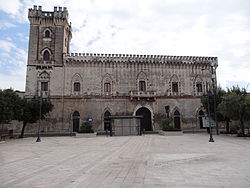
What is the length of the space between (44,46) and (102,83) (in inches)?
436

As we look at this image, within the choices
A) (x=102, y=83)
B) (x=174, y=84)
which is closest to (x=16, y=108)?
(x=102, y=83)

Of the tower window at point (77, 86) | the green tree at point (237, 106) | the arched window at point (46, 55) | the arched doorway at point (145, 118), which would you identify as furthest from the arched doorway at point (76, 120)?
the green tree at point (237, 106)

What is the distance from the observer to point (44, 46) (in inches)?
1227

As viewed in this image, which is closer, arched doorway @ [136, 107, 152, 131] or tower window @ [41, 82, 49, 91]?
tower window @ [41, 82, 49, 91]

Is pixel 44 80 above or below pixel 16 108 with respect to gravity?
above

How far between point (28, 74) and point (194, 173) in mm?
29874

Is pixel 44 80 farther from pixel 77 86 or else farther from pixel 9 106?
pixel 9 106

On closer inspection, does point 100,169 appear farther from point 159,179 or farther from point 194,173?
point 194,173

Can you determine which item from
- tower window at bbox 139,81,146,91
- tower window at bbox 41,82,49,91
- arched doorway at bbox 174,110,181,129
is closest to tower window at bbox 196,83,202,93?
arched doorway at bbox 174,110,181,129

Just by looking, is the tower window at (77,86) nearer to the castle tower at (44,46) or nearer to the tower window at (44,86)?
the castle tower at (44,46)

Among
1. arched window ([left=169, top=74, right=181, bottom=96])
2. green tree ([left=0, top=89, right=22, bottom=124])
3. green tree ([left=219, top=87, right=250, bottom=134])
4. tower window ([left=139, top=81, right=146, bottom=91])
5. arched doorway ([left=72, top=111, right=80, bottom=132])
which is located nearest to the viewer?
green tree ([left=0, top=89, right=22, bottom=124])

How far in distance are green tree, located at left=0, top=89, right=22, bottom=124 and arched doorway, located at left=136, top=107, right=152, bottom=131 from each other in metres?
17.1

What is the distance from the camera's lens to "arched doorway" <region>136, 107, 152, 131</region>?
102ft

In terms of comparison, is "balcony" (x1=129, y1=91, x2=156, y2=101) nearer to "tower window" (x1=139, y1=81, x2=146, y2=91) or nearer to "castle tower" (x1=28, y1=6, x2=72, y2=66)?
"tower window" (x1=139, y1=81, x2=146, y2=91)
